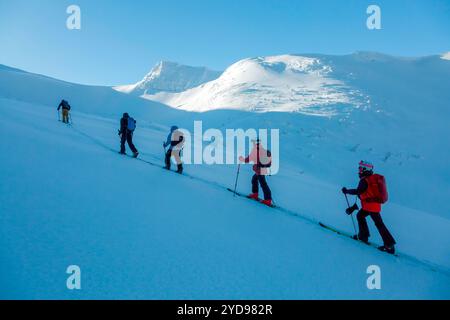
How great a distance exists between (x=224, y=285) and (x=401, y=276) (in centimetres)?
361

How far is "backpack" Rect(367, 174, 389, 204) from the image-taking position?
646 centimetres

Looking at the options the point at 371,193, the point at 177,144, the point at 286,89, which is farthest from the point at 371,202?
the point at 286,89

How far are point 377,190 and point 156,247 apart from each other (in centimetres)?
511

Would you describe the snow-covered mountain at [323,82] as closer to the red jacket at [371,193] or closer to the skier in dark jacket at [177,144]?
the skier in dark jacket at [177,144]

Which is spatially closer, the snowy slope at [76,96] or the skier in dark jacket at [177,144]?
the skier in dark jacket at [177,144]

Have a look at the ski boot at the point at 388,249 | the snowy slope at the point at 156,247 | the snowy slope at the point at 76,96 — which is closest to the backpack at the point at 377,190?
the ski boot at the point at 388,249

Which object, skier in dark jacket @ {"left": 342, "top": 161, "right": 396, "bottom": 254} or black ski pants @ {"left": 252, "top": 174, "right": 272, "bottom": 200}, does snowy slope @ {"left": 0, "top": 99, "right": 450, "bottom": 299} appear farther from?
black ski pants @ {"left": 252, "top": 174, "right": 272, "bottom": 200}

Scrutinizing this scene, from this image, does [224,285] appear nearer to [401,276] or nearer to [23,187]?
[401,276]

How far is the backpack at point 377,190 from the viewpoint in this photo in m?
6.46

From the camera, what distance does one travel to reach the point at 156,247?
13.6 ft

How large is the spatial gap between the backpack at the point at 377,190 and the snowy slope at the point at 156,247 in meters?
1.14

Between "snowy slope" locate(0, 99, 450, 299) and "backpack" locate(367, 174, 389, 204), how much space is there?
1142 millimetres

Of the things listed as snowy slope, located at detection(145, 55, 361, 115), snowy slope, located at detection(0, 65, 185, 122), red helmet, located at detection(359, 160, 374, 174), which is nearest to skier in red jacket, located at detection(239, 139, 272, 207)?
red helmet, located at detection(359, 160, 374, 174)

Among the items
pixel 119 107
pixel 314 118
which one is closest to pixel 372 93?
pixel 314 118
